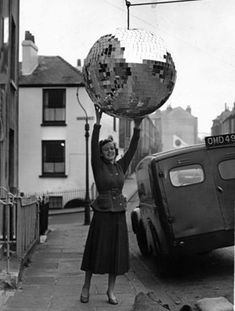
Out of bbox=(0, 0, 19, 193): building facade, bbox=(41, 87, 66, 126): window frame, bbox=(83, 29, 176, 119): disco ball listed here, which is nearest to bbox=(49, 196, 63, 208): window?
bbox=(41, 87, 66, 126): window frame

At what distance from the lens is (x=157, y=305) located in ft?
17.0

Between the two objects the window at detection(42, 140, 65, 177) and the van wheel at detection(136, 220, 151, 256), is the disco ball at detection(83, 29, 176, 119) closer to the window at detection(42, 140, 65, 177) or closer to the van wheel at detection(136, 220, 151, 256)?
the van wheel at detection(136, 220, 151, 256)

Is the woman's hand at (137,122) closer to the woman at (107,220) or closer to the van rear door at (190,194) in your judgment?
the woman at (107,220)

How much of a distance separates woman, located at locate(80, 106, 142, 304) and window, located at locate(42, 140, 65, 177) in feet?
69.4

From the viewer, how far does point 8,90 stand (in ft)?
40.4

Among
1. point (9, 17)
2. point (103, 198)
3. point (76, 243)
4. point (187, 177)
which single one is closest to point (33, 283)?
point (103, 198)

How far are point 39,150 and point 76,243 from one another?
1468 centimetres

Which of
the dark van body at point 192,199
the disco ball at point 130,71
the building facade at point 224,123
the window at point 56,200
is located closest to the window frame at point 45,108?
the window at point 56,200

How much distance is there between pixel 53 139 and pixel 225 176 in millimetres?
19326

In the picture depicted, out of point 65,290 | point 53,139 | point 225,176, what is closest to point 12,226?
point 65,290

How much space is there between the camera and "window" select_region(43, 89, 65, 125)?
26.5 metres

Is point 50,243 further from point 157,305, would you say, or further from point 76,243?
point 157,305

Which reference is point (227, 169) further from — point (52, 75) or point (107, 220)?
point (52, 75)

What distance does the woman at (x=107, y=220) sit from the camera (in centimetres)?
523
